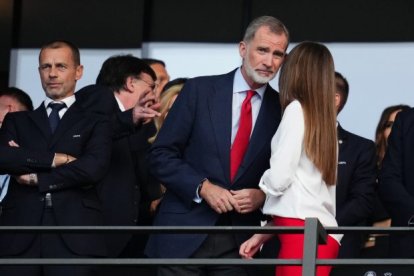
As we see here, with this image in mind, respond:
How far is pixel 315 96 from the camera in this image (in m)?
7.82

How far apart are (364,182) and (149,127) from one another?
67.5 inches

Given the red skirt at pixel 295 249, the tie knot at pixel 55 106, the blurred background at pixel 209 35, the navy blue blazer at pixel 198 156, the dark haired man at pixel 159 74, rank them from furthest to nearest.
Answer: the blurred background at pixel 209 35, the dark haired man at pixel 159 74, the tie knot at pixel 55 106, the navy blue blazer at pixel 198 156, the red skirt at pixel 295 249

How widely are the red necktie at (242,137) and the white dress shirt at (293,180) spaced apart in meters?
0.34

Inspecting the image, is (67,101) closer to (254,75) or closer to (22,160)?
(22,160)

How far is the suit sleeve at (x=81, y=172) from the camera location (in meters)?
8.49

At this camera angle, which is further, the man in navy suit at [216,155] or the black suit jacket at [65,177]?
the black suit jacket at [65,177]

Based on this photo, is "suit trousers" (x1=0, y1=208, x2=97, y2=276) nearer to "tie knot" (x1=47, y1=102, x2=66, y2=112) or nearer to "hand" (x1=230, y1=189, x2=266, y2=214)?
"tie knot" (x1=47, y1=102, x2=66, y2=112)

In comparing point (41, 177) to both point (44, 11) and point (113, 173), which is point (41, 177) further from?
point (44, 11)

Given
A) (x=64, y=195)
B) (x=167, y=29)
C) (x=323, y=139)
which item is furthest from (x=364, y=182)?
(x=167, y=29)

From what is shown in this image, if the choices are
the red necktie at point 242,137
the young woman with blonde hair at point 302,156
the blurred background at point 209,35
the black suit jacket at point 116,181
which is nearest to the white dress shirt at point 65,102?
the black suit jacket at point 116,181

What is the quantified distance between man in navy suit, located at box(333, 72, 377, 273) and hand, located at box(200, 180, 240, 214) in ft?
3.41

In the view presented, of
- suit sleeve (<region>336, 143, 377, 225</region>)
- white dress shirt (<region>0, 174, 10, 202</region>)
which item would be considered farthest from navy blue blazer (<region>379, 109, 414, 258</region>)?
white dress shirt (<region>0, 174, 10, 202</region>)

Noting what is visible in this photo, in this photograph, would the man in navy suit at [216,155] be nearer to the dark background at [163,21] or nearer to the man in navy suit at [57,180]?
the man in navy suit at [57,180]

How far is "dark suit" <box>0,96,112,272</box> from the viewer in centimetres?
849
